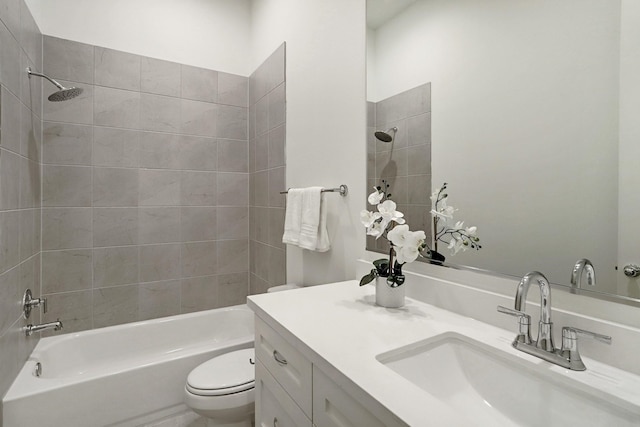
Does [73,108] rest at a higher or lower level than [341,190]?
higher

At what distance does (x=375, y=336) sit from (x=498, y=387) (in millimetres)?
289

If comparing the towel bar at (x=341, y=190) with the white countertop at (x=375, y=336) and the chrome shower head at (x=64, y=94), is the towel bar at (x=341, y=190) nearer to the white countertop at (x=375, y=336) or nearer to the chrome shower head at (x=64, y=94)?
the white countertop at (x=375, y=336)

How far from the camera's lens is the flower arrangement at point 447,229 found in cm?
95

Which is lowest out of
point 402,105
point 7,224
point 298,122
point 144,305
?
point 144,305

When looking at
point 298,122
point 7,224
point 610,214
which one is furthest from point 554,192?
point 7,224

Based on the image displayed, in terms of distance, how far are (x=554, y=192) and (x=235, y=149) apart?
2.16 meters

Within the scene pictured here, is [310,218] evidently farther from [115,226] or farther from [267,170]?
[115,226]

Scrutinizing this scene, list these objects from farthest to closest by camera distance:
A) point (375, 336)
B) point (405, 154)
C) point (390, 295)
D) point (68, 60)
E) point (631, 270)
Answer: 1. point (68, 60)
2. point (405, 154)
3. point (390, 295)
4. point (375, 336)
5. point (631, 270)

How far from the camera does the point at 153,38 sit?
2.18 metres

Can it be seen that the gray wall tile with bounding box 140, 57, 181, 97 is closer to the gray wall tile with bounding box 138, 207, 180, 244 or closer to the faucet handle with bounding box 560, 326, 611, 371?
the gray wall tile with bounding box 138, 207, 180, 244

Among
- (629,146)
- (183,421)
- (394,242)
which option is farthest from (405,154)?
(183,421)

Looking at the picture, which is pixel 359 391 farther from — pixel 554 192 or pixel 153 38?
pixel 153 38

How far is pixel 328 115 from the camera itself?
160 centimetres

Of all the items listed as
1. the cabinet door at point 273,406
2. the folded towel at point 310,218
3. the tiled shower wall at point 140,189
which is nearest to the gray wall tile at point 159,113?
the tiled shower wall at point 140,189
